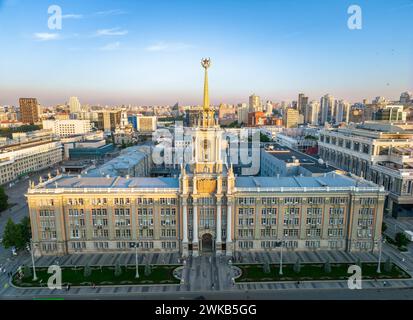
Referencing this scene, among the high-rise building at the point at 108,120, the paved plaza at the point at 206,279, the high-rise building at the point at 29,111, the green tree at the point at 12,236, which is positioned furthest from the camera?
the high-rise building at the point at 108,120

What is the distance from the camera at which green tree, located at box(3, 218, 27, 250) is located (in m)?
32.2

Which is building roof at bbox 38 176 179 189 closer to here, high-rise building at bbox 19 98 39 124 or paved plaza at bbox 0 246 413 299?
paved plaza at bbox 0 246 413 299

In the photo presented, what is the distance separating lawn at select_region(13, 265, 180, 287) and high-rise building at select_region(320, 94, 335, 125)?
173316 mm

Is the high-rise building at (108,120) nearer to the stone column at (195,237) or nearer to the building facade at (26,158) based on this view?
the building facade at (26,158)

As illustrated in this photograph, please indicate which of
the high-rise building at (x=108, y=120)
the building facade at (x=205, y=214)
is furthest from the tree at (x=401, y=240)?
the high-rise building at (x=108, y=120)

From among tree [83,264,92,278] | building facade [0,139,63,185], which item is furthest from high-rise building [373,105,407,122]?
building facade [0,139,63,185]

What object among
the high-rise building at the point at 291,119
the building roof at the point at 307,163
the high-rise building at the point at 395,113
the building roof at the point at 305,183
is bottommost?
the building roof at the point at 307,163

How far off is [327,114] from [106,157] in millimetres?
142674

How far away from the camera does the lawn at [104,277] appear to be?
2719 centimetres

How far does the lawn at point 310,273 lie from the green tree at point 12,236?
23.8 m

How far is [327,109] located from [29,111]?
170748 mm

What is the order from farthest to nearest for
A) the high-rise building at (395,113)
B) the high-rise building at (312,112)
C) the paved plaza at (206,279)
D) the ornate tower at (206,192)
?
1. the high-rise building at (312,112)
2. the high-rise building at (395,113)
3. the ornate tower at (206,192)
4. the paved plaza at (206,279)

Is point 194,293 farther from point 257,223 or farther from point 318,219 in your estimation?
point 318,219
